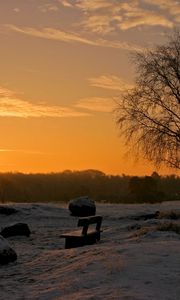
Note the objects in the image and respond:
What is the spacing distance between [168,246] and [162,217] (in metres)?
11.3

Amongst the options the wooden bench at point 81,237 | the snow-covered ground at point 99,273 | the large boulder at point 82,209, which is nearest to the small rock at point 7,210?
the large boulder at point 82,209

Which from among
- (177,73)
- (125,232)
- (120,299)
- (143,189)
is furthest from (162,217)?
(143,189)

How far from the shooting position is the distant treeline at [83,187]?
57500 millimetres

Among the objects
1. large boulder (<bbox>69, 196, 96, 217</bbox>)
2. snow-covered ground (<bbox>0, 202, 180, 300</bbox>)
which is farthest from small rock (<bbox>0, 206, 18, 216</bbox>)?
snow-covered ground (<bbox>0, 202, 180, 300</bbox>)

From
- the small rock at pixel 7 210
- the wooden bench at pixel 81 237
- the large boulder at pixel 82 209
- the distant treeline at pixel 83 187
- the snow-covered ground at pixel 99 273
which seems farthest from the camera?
the distant treeline at pixel 83 187

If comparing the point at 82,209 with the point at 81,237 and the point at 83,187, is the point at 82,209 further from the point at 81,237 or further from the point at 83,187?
the point at 83,187

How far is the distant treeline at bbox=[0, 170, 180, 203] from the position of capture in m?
57.5

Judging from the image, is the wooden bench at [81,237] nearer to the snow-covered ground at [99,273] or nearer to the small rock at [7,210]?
the snow-covered ground at [99,273]

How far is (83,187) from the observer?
90.9m

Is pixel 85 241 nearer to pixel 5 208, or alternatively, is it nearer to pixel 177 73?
pixel 5 208

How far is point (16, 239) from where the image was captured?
18.3 metres

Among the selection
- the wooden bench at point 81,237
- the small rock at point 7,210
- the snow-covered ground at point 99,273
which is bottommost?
the snow-covered ground at point 99,273

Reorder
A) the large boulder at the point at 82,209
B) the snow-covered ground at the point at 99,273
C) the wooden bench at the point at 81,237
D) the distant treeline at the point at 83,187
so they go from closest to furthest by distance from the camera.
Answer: the snow-covered ground at the point at 99,273 → the wooden bench at the point at 81,237 → the large boulder at the point at 82,209 → the distant treeline at the point at 83,187

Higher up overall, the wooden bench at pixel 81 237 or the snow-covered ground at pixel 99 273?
the wooden bench at pixel 81 237
